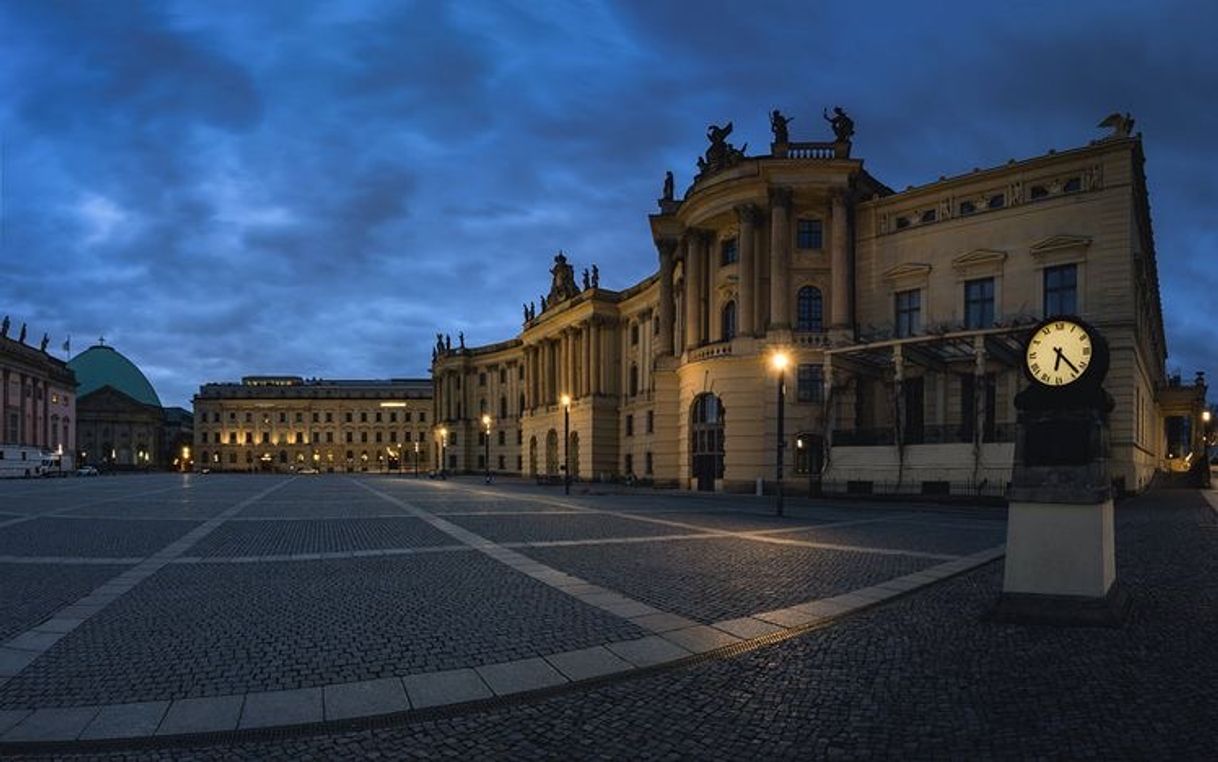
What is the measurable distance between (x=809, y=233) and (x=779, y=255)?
3.14 meters

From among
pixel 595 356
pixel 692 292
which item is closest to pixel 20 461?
pixel 595 356

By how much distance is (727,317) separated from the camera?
46312mm

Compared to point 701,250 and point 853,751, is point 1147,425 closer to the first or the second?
point 701,250

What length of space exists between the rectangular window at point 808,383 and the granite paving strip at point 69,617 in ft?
109

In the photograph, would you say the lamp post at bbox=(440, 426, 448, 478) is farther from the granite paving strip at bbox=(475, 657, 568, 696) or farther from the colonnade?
the granite paving strip at bbox=(475, 657, 568, 696)

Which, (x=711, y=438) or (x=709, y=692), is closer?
(x=709, y=692)

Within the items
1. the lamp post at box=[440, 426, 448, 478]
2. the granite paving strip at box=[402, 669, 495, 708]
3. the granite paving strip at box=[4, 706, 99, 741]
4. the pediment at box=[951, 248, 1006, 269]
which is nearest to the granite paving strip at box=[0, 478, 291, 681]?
the granite paving strip at box=[4, 706, 99, 741]

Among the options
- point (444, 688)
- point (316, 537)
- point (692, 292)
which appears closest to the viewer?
point (444, 688)

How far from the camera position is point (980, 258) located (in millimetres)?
39344

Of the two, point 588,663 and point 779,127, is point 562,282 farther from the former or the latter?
point 588,663

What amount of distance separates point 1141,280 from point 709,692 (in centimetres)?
4880

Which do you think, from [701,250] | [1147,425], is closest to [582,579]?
[701,250]

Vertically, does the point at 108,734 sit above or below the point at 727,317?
below

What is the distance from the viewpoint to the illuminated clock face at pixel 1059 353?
31.4 feet
